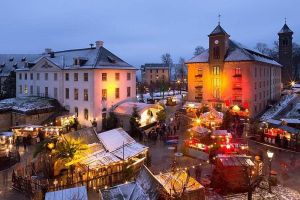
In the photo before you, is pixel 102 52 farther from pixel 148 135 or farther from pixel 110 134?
pixel 110 134

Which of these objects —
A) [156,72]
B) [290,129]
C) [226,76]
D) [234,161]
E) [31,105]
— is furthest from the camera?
[156,72]

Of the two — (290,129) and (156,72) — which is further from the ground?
(156,72)

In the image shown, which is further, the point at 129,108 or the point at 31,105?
the point at 31,105

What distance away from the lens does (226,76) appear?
1567 inches

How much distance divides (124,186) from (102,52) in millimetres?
27130

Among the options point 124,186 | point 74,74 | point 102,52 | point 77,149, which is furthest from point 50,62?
point 124,186

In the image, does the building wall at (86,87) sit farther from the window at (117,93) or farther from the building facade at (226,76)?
the building facade at (226,76)

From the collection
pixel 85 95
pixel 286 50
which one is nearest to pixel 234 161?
pixel 85 95

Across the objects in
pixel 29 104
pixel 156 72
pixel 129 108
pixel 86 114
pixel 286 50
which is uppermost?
pixel 286 50

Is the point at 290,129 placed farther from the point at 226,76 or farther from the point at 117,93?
the point at 117,93

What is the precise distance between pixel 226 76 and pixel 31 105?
85.2 feet

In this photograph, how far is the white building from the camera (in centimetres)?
3631

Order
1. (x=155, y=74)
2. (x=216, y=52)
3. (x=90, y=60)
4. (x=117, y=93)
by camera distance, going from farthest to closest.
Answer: (x=155, y=74), (x=216, y=52), (x=117, y=93), (x=90, y=60)

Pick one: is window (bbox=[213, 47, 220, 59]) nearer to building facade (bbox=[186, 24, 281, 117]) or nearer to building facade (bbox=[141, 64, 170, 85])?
building facade (bbox=[186, 24, 281, 117])
